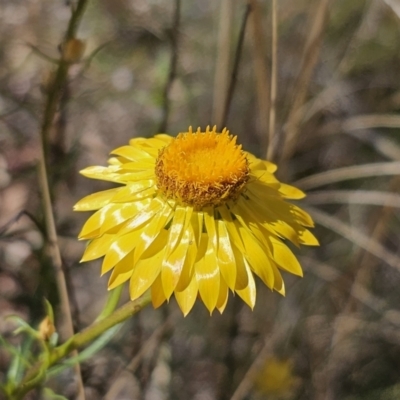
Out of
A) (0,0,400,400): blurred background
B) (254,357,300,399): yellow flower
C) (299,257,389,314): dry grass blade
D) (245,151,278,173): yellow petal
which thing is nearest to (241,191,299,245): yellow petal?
(245,151,278,173): yellow petal

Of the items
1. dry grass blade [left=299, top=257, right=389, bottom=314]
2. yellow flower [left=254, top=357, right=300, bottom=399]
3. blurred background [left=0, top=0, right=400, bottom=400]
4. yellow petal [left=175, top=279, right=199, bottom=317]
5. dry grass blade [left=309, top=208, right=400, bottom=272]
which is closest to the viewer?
yellow petal [left=175, top=279, right=199, bottom=317]

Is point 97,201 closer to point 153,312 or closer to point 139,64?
point 153,312

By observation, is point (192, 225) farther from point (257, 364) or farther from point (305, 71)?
point (257, 364)

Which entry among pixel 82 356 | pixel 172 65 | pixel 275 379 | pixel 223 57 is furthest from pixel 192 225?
pixel 275 379

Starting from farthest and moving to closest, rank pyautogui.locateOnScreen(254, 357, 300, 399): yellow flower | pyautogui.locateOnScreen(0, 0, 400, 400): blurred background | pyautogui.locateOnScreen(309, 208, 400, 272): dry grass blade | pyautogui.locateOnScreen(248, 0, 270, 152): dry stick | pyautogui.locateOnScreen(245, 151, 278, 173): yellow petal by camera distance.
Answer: pyautogui.locateOnScreen(254, 357, 300, 399): yellow flower
pyautogui.locateOnScreen(0, 0, 400, 400): blurred background
pyautogui.locateOnScreen(309, 208, 400, 272): dry grass blade
pyautogui.locateOnScreen(248, 0, 270, 152): dry stick
pyautogui.locateOnScreen(245, 151, 278, 173): yellow petal

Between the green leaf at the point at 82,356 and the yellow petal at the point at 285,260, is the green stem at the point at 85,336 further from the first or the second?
the yellow petal at the point at 285,260

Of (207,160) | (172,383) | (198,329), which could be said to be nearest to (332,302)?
(198,329)

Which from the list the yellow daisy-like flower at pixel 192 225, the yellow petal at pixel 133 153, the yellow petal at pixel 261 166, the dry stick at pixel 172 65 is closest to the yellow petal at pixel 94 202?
the yellow daisy-like flower at pixel 192 225

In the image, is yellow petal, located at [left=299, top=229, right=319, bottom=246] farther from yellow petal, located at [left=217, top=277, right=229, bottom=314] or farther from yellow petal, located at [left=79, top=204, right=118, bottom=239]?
yellow petal, located at [left=79, top=204, right=118, bottom=239]
